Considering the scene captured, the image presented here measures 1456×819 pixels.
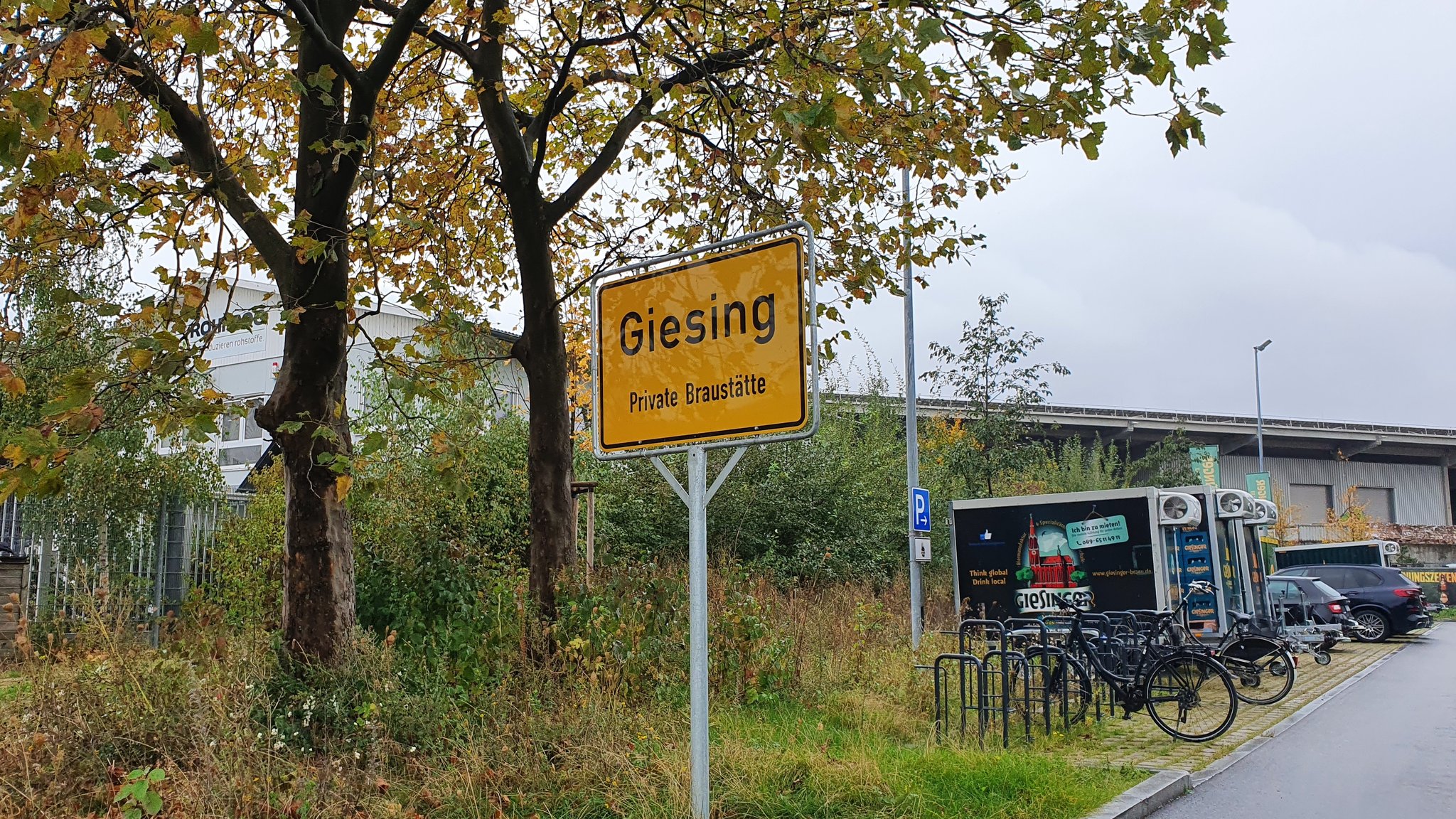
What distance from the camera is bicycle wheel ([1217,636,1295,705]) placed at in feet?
37.3

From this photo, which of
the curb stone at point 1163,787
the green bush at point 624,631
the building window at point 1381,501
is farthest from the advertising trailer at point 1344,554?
the building window at point 1381,501

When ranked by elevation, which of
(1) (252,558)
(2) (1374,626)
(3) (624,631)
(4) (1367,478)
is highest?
(4) (1367,478)

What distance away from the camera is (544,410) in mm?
9383

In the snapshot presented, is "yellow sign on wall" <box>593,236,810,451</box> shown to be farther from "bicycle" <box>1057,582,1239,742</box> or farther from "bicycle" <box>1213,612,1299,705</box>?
"bicycle" <box>1213,612,1299,705</box>

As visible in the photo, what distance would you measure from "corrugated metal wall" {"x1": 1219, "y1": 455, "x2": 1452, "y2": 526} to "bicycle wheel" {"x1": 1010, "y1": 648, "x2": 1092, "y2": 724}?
194 feet

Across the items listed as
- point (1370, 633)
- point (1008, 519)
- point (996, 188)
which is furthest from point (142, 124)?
point (1370, 633)

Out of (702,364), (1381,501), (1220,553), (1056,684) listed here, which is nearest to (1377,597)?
(1220,553)

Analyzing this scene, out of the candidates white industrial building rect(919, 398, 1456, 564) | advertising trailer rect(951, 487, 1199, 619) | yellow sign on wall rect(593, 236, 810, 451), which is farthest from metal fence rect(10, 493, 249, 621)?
white industrial building rect(919, 398, 1456, 564)

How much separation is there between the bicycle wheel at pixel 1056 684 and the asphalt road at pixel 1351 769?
146 centimetres

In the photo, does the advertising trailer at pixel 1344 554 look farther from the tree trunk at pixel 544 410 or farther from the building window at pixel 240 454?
the building window at pixel 240 454

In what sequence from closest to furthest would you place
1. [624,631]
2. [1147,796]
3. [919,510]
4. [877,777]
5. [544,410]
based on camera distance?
[877,777]
[1147,796]
[624,631]
[544,410]
[919,510]

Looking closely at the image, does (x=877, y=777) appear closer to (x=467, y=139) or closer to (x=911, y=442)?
(x=467, y=139)

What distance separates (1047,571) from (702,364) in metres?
13.6

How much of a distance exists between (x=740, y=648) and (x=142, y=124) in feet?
20.9
